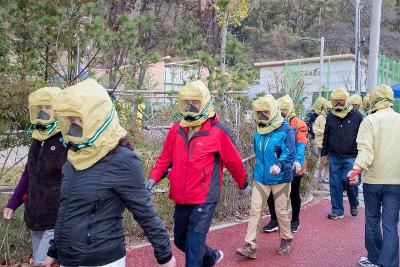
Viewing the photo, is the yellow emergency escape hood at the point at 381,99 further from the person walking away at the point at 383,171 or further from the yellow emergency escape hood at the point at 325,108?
the yellow emergency escape hood at the point at 325,108

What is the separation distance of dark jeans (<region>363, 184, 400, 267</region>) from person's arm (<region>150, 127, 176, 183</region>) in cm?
210

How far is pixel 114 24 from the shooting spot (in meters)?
9.95

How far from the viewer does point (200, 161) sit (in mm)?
4969

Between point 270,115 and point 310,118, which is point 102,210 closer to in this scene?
point 270,115

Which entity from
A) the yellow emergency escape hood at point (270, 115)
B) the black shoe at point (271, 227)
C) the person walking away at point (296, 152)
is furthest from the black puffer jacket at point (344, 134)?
the yellow emergency escape hood at point (270, 115)

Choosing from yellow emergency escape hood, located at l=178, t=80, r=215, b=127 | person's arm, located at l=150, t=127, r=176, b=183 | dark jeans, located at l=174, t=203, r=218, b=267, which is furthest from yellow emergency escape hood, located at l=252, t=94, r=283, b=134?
dark jeans, located at l=174, t=203, r=218, b=267

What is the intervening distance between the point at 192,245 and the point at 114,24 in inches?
235

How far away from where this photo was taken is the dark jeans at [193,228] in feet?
16.3

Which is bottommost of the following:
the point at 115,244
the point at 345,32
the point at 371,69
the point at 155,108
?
the point at 115,244

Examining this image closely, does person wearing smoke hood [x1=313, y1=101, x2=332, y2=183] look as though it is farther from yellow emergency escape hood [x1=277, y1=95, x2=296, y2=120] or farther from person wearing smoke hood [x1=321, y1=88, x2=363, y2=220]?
yellow emergency escape hood [x1=277, y1=95, x2=296, y2=120]

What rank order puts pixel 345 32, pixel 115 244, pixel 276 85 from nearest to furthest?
pixel 115 244 < pixel 276 85 < pixel 345 32

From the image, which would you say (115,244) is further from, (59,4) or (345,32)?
(345,32)

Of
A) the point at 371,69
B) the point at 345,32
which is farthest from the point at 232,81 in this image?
the point at 345,32

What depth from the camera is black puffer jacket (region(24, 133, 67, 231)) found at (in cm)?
436
